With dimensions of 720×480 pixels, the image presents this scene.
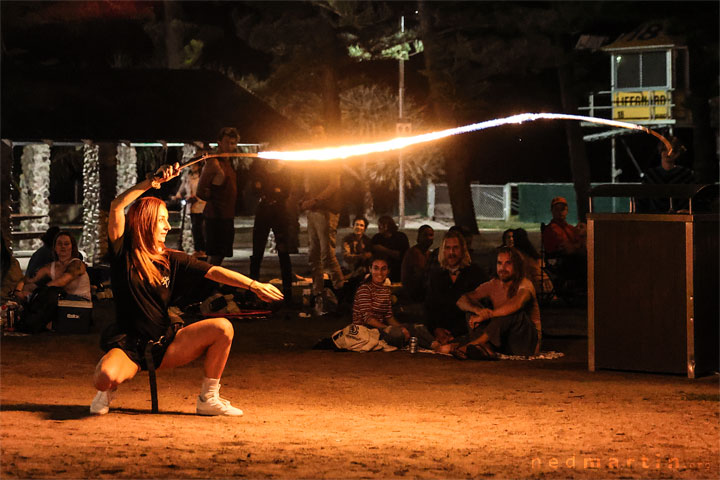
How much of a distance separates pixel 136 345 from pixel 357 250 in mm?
9816

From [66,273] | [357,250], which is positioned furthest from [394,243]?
[66,273]

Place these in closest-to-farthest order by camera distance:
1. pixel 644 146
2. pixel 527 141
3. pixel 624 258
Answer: pixel 624 258 → pixel 644 146 → pixel 527 141

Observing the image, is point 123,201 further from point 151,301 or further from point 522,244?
point 522,244

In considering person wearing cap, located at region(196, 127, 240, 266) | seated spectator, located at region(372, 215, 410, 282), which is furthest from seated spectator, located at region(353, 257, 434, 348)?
seated spectator, located at region(372, 215, 410, 282)

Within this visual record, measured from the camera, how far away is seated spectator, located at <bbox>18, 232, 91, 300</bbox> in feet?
39.7

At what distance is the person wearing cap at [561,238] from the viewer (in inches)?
591

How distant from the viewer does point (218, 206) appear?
13602 millimetres

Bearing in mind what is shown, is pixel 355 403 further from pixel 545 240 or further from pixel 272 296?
pixel 545 240

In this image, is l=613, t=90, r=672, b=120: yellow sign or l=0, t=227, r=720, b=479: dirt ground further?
l=613, t=90, r=672, b=120: yellow sign

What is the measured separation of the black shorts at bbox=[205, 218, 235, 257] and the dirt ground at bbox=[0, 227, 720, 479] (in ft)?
8.28

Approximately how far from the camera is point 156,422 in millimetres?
7262

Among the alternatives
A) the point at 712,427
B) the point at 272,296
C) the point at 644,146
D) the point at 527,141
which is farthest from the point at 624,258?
the point at 527,141

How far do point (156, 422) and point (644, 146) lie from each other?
44.3 meters

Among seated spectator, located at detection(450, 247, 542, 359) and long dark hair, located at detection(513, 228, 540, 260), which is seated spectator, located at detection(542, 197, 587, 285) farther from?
seated spectator, located at detection(450, 247, 542, 359)
